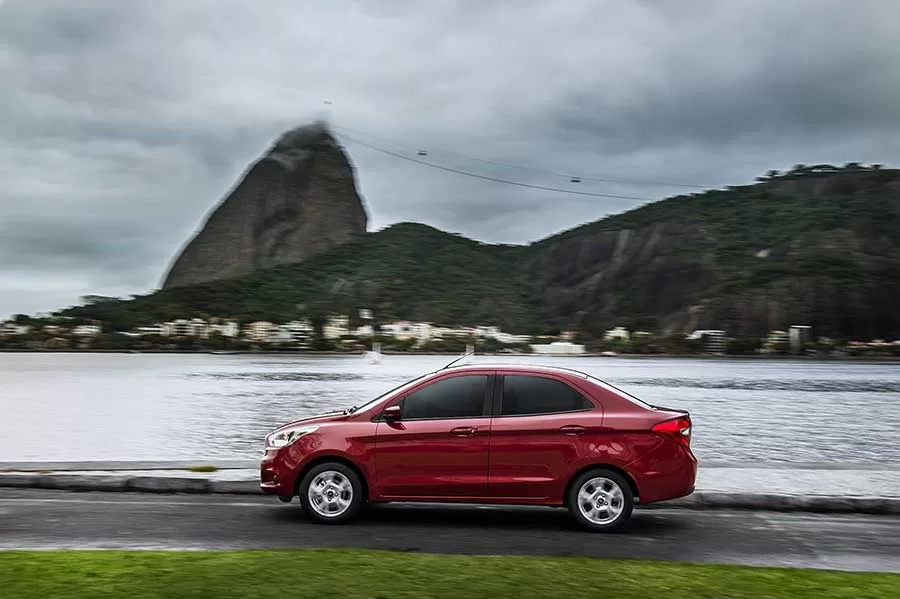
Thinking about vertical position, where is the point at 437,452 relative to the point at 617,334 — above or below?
below

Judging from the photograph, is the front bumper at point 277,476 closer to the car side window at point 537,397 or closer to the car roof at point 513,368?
the car roof at point 513,368

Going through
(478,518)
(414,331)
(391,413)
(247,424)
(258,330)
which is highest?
(258,330)

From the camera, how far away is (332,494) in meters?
10.0

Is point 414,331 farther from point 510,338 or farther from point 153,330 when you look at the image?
point 153,330

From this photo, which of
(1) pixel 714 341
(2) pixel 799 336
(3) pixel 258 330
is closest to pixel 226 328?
(3) pixel 258 330

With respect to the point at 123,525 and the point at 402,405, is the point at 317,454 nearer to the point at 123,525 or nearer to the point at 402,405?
the point at 402,405

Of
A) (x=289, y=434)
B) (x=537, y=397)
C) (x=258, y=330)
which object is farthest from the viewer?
(x=258, y=330)

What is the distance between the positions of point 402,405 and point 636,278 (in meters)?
190

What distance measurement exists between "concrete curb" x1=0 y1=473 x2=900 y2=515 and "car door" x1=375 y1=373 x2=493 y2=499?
9.16ft

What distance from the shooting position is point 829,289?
164m

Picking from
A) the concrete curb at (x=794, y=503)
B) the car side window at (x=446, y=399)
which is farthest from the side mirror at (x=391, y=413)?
the concrete curb at (x=794, y=503)

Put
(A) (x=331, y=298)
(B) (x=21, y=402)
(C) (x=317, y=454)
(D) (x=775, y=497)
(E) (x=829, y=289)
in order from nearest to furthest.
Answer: (C) (x=317, y=454) < (D) (x=775, y=497) < (B) (x=21, y=402) < (E) (x=829, y=289) < (A) (x=331, y=298)

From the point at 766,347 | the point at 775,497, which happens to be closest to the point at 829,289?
the point at 766,347

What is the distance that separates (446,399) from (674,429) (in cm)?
227
